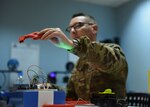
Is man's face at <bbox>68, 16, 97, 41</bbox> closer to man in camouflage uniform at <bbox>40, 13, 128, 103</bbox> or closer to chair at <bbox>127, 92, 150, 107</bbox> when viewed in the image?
man in camouflage uniform at <bbox>40, 13, 128, 103</bbox>

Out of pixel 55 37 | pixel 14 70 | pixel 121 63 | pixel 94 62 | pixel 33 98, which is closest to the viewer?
pixel 33 98

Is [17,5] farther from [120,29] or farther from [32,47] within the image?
[120,29]

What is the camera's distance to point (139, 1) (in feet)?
10.6

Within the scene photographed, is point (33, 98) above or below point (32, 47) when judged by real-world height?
below

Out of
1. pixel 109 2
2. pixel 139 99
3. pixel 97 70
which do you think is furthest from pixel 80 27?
pixel 109 2

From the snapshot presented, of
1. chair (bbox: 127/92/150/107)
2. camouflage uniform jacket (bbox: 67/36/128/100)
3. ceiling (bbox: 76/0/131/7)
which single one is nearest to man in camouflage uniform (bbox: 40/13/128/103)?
camouflage uniform jacket (bbox: 67/36/128/100)

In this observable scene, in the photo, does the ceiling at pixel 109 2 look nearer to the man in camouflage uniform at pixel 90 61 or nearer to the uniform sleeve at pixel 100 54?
the man in camouflage uniform at pixel 90 61

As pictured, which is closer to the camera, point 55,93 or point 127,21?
point 55,93

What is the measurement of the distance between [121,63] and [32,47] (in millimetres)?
2220

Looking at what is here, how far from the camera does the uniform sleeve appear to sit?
899mm

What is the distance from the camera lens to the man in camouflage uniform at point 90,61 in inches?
34.4

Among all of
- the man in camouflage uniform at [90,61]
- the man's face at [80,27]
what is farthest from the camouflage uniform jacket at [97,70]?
the man's face at [80,27]

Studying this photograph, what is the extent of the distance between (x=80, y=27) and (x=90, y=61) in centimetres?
42

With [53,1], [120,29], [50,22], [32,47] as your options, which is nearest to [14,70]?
[32,47]
